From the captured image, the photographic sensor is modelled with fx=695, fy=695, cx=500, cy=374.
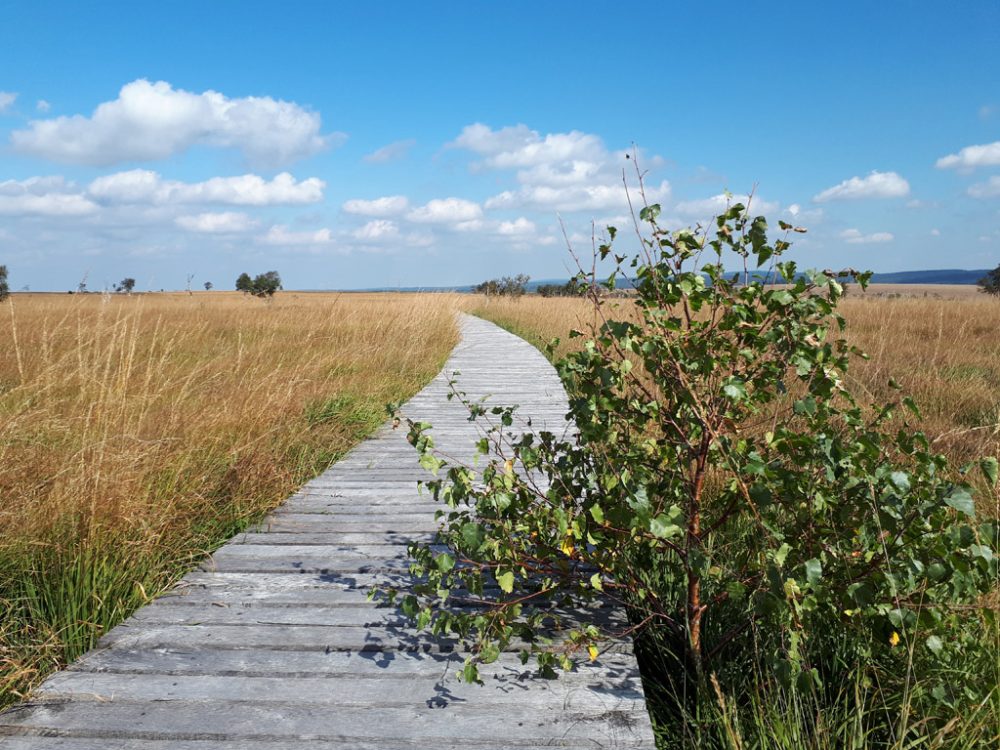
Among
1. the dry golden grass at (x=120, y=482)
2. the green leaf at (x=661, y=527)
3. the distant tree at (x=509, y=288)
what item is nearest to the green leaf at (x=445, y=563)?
the green leaf at (x=661, y=527)

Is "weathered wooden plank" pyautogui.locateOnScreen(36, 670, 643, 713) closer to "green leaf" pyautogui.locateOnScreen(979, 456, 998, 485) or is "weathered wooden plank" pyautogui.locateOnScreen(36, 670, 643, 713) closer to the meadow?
the meadow

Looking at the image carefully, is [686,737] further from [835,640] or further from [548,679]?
[835,640]

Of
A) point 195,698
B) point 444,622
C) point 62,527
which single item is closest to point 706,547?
point 444,622

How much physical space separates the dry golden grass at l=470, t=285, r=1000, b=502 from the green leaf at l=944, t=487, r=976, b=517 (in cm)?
48

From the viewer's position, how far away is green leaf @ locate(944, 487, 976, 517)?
1651mm

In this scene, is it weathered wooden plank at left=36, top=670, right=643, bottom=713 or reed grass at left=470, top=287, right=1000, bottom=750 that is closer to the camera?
reed grass at left=470, top=287, right=1000, bottom=750

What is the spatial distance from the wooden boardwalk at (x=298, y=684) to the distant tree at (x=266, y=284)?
122 feet

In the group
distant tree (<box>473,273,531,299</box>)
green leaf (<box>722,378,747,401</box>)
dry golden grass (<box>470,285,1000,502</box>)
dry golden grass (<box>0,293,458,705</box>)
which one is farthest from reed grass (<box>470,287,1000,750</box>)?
distant tree (<box>473,273,531,299</box>)

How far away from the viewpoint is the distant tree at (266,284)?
125 ft

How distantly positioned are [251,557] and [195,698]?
3.58 ft

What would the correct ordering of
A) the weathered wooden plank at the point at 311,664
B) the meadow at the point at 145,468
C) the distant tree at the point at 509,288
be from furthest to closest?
the distant tree at the point at 509,288
the meadow at the point at 145,468
the weathered wooden plank at the point at 311,664

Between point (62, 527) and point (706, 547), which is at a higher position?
point (62, 527)

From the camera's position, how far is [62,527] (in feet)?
8.64

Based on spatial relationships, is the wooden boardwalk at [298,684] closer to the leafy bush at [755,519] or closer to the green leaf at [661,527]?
the leafy bush at [755,519]
